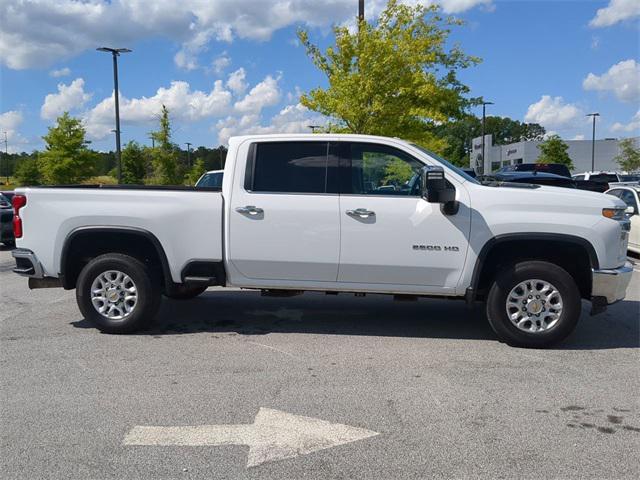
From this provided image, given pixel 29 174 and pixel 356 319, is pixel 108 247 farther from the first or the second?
pixel 29 174

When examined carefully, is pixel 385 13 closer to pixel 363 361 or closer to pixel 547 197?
pixel 547 197

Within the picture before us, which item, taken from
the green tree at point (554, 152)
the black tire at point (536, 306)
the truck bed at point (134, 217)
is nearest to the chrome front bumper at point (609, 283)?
the black tire at point (536, 306)

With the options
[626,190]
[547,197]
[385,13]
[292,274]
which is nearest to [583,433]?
[547,197]

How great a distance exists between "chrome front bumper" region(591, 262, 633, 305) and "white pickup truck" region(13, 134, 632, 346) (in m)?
0.01

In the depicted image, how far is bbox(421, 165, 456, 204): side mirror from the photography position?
5.29 meters

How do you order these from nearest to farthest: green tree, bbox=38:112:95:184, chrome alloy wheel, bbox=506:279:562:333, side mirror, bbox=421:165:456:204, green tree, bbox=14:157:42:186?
1. side mirror, bbox=421:165:456:204
2. chrome alloy wheel, bbox=506:279:562:333
3. green tree, bbox=38:112:95:184
4. green tree, bbox=14:157:42:186

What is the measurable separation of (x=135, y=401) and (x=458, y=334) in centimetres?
338

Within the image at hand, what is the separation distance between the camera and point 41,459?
349 centimetres

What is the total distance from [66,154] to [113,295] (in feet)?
103

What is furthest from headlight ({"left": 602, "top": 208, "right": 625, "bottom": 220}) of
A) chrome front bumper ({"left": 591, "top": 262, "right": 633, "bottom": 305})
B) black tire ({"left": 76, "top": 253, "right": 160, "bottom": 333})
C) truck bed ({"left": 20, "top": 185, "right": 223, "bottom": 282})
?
black tire ({"left": 76, "top": 253, "right": 160, "bottom": 333})

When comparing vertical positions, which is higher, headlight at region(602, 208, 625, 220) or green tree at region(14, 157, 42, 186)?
green tree at region(14, 157, 42, 186)

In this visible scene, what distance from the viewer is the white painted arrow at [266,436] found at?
3619 mm

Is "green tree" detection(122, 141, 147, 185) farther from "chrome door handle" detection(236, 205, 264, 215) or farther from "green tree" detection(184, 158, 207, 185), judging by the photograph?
"chrome door handle" detection(236, 205, 264, 215)

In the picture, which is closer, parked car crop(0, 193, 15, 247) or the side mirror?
the side mirror
